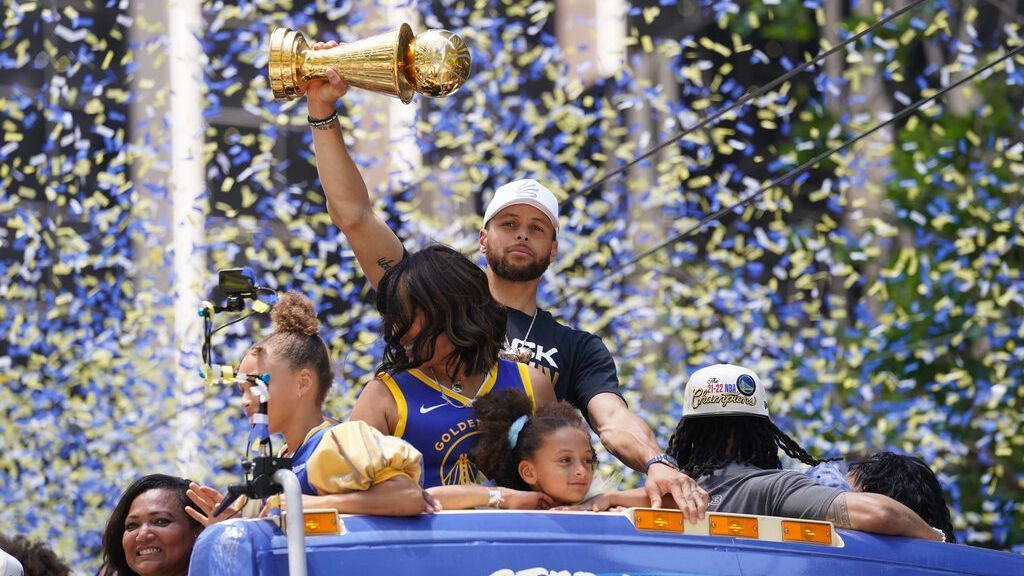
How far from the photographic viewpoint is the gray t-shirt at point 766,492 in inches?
174

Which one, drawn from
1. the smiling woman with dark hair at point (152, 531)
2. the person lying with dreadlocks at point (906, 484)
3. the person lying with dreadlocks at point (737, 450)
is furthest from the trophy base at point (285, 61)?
the person lying with dreadlocks at point (906, 484)

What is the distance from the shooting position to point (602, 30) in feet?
50.4

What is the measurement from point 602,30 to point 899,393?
5050 millimetres

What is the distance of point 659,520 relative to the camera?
3.98 m

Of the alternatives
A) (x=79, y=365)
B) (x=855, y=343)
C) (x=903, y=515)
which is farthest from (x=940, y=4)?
(x=903, y=515)

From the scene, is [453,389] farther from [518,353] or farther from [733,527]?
[733,527]

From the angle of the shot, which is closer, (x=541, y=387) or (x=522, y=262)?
(x=541, y=387)

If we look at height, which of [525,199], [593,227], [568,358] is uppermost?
[593,227]

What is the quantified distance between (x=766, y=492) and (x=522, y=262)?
4.11ft

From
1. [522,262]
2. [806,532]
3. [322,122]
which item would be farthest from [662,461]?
[322,122]

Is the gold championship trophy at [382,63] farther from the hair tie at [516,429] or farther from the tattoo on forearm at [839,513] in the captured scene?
the tattoo on forearm at [839,513]

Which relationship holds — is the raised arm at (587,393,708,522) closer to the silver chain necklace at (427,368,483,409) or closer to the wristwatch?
the wristwatch

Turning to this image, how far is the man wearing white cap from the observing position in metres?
4.92

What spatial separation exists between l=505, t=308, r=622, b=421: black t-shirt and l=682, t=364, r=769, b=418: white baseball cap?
15.1 inches
